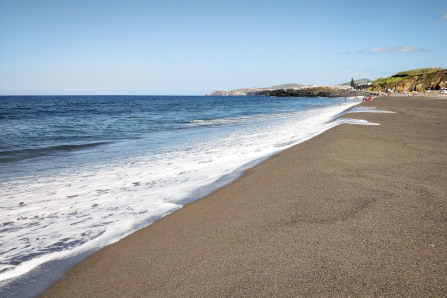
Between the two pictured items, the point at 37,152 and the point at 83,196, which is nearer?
the point at 83,196

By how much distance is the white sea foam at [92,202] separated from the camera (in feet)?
10.6

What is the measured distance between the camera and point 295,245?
248 cm

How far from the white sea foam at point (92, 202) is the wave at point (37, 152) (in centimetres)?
374

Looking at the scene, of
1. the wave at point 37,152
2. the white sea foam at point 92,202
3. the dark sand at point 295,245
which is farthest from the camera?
the wave at point 37,152

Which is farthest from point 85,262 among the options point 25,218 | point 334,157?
point 334,157

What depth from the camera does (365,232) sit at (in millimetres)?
2596

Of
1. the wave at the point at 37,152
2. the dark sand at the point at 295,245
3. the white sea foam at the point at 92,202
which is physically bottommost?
the white sea foam at the point at 92,202

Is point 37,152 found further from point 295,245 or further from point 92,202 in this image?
point 295,245

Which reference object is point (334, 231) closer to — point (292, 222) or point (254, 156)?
point (292, 222)

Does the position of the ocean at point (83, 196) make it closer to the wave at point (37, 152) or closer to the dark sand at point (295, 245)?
the wave at point (37, 152)

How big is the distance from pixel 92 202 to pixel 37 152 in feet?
24.2

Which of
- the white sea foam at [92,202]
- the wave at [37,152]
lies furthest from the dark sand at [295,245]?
the wave at [37,152]

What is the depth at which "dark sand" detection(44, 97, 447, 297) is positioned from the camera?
78.6 inches

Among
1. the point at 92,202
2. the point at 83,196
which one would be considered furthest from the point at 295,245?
the point at 83,196
